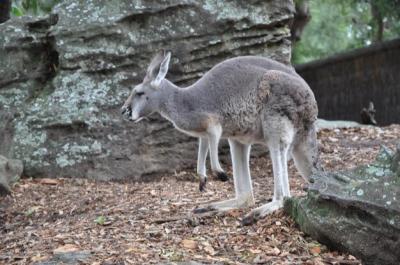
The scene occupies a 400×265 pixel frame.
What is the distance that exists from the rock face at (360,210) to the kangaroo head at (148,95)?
5.20 feet

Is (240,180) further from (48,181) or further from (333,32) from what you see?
(333,32)

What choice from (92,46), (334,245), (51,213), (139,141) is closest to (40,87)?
(92,46)

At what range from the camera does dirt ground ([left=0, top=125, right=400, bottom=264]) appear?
4594mm

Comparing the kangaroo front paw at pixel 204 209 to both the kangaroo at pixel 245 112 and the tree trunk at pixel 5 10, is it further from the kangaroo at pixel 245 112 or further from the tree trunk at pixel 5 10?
the tree trunk at pixel 5 10

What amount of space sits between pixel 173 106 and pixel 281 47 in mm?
3168

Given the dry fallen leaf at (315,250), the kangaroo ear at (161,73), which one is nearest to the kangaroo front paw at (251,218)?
the dry fallen leaf at (315,250)

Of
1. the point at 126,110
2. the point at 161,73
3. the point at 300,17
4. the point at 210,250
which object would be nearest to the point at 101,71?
the point at 126,110

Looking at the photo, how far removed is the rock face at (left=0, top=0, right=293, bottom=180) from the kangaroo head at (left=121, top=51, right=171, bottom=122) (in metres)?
2.13

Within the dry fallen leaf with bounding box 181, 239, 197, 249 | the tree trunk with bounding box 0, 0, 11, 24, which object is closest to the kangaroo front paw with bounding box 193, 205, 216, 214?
the dry fallen leaf with bounding box 181, 239, 197, 249

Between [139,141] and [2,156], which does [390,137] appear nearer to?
[139,141]

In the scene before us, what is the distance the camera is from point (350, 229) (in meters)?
4.40

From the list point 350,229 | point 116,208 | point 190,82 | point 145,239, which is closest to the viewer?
point 350,229

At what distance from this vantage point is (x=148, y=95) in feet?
19.1

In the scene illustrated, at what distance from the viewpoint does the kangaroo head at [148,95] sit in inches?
228
